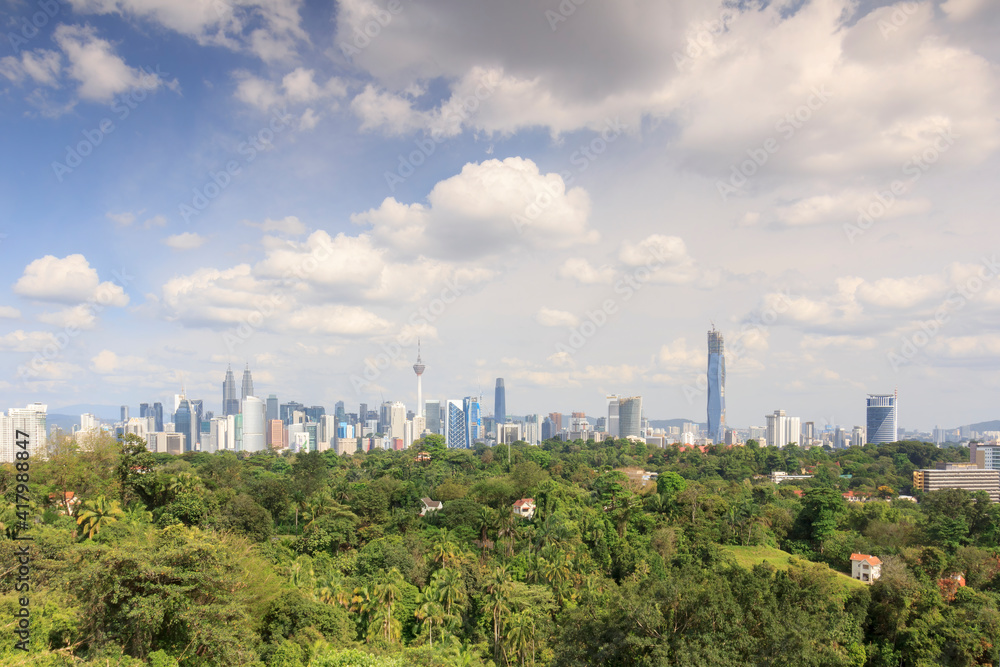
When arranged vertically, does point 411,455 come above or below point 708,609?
below

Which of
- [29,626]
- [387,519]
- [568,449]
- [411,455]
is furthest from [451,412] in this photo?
[29,626]

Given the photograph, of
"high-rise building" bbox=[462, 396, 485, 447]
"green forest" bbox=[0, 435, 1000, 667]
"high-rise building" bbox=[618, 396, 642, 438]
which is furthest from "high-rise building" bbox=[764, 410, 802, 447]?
"green forest" bbox=[0, 435, 1000, 667]

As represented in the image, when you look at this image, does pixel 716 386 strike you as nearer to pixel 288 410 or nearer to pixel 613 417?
pixel 613 417

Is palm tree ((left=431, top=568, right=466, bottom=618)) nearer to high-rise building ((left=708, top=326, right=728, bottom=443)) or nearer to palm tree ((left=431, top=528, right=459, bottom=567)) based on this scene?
palm tree ((left=431, top=528, right=459, bottom=567))

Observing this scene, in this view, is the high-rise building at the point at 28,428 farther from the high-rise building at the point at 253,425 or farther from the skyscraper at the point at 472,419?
the skyscraper at the point at 472,419

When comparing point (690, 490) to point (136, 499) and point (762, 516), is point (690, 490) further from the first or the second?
point (136, 499)

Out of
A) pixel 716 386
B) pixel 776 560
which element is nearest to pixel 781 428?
pixel 716 386
